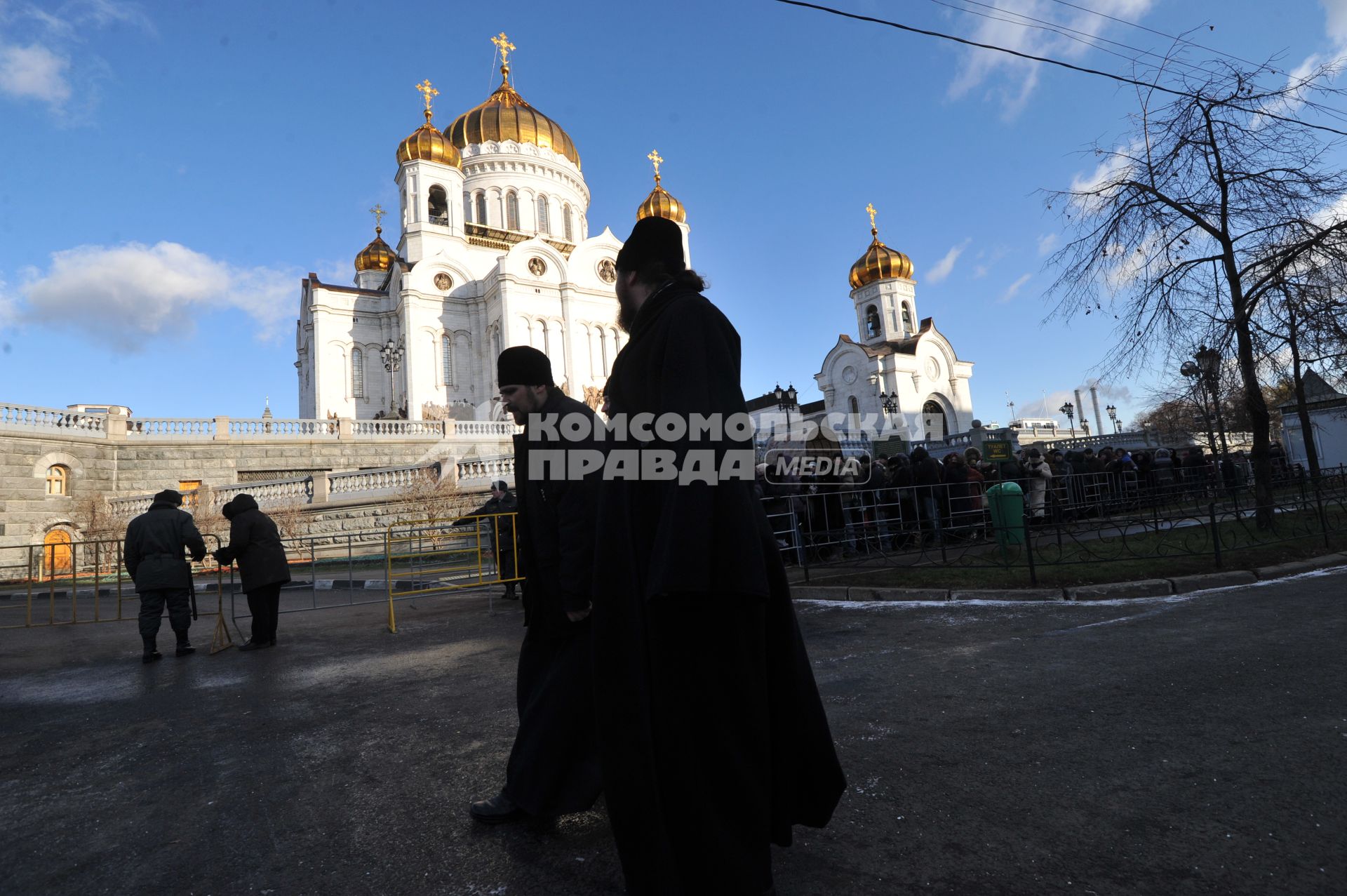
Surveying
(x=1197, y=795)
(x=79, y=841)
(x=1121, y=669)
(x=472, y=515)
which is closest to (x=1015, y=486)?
(x=1121, y=669)

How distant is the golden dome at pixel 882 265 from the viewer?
51.5 m

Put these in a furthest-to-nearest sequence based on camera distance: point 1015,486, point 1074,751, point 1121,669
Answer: point 1015,486
point 1121,669
point 1074,751

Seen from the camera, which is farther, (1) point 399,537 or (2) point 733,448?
(1) point 399,537

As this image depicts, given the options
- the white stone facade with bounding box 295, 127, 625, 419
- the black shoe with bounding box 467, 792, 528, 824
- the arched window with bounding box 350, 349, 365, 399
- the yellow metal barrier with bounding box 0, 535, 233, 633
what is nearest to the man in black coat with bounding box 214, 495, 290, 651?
the yellow metal barrier with bounding box 0, 535, 233, 633

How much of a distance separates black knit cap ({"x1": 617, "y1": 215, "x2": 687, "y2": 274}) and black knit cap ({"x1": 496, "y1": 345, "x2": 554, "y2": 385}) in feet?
2.91

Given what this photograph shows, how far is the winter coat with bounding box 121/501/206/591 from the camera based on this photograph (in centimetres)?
688

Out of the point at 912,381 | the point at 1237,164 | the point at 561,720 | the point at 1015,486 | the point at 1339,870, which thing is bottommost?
the point at 1339,870

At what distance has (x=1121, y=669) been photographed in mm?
4047

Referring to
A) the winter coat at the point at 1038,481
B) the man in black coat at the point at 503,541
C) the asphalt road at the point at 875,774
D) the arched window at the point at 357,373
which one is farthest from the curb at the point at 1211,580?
the arched window at the point at 357,373

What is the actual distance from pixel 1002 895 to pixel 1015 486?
934 centimetres

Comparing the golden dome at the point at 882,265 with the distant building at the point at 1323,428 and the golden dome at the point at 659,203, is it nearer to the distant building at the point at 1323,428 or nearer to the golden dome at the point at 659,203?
the golden dome at the point at 659,203

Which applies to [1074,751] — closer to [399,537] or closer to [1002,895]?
[1002,895]

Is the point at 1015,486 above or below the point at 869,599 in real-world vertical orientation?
above

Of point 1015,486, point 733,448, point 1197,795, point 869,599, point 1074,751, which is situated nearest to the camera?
point 733,448
